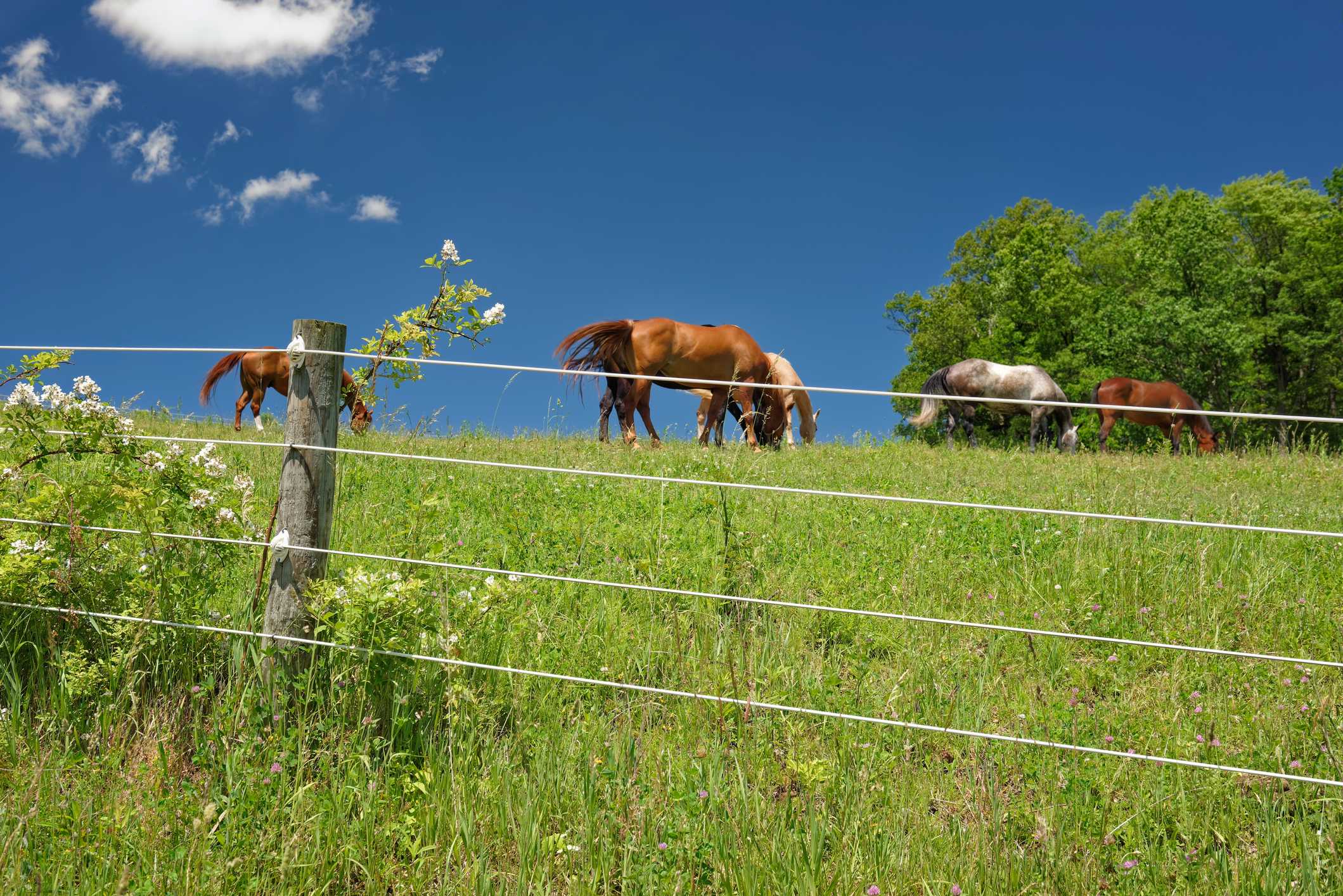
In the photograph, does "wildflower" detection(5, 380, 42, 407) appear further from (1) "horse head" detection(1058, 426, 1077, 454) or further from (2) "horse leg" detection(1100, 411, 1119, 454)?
(1) "horse head" detection(1058, 426, 1077, 454)

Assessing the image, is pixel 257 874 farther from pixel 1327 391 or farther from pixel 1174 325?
pixel 1327 391

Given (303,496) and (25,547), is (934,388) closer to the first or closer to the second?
(303,496)

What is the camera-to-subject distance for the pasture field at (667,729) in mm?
2504

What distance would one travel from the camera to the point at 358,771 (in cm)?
280

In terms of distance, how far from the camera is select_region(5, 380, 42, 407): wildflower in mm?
3580

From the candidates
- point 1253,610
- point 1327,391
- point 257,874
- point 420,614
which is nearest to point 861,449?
point 1253,610

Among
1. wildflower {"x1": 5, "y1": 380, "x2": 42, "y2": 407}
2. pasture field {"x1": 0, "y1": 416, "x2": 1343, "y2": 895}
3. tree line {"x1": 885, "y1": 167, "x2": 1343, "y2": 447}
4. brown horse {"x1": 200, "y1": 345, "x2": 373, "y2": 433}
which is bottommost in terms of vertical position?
pasture field {"x1": 0, "y1": 416, "x2": 1343, "y2": 895}

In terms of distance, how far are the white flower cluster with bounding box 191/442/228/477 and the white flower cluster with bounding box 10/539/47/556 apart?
67 cm

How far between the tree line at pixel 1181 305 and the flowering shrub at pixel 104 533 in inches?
1292

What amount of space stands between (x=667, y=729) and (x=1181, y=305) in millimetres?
34469

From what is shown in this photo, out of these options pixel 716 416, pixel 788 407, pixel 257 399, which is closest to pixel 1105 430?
pixel 788 407

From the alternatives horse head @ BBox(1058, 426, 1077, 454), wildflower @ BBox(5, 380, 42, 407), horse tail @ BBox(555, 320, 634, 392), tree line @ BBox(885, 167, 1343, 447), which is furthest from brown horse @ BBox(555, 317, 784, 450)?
tree line @ BBox(885, 167, 1343, 447)

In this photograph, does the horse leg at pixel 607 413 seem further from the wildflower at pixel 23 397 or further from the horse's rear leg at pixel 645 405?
the wildflower at pixel 23 397

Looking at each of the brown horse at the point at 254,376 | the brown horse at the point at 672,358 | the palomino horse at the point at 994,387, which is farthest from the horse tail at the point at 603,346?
the palomino horse at the point at 994,387
